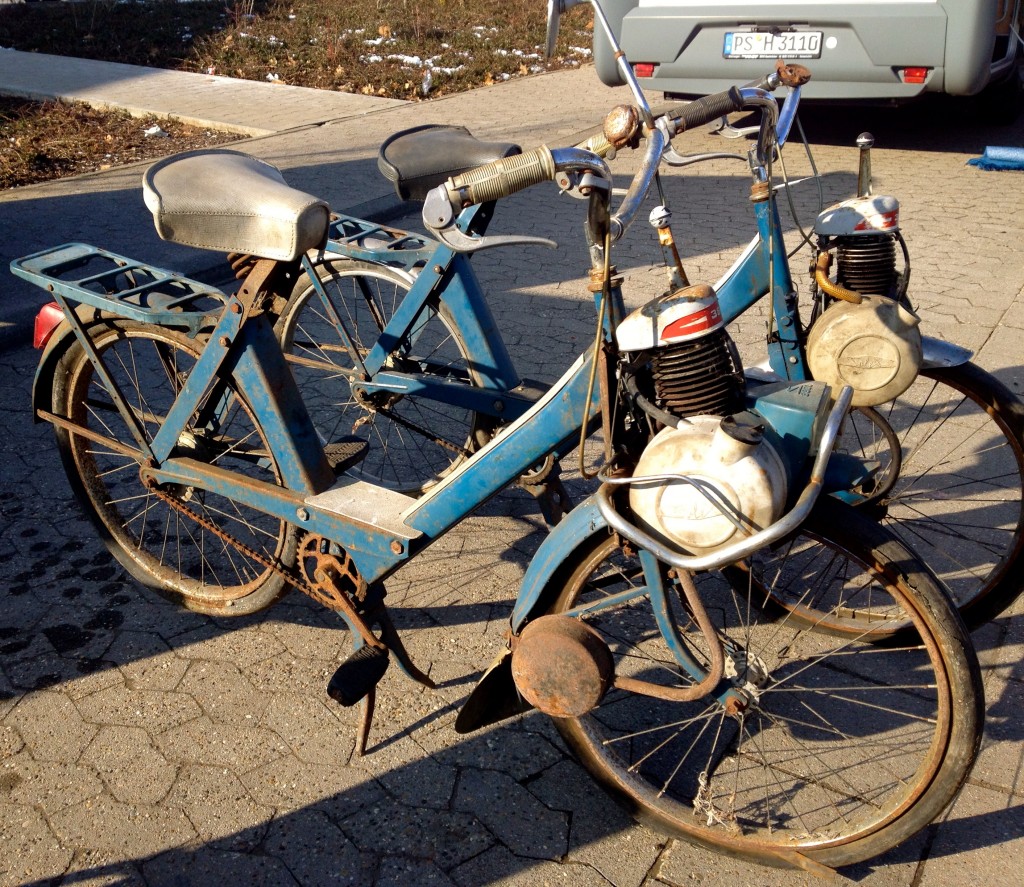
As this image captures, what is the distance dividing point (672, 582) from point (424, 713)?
940 mm

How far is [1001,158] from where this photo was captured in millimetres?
7770

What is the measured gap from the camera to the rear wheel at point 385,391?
3.49m

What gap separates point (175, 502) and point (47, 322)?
76 centimetres

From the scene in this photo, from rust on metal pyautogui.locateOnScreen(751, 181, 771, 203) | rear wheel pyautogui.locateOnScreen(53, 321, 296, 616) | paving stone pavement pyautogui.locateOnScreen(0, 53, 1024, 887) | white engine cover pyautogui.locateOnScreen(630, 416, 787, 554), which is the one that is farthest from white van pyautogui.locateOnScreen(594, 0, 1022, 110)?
white engine cover pyautogui.locateOnScreen(630, 416, 787, 554)

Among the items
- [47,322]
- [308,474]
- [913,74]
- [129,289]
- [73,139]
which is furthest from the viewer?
[73,139]

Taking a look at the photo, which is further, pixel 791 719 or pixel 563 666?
pixel 791 719

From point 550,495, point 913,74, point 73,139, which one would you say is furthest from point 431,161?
point 73,139

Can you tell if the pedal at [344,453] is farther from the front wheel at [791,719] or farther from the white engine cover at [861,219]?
the white engine cover at [861,219]

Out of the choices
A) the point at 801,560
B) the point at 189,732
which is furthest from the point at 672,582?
the point at 189,732

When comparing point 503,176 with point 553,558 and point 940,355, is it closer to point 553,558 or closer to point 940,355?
point 553,558

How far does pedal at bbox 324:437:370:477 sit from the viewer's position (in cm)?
300

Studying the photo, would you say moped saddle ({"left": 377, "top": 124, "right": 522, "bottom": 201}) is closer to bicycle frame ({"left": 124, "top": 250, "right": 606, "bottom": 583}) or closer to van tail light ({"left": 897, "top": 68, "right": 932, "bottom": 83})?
bicycle frame ({"left": 124, "top": 250, "right": 606, "bottom": 583})

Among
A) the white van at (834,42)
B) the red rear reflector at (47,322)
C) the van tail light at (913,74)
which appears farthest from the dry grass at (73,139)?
the van tail light at (913,74)

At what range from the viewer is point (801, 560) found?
3309 mm
